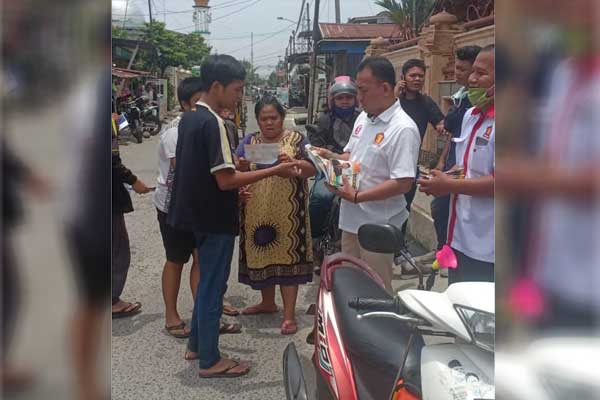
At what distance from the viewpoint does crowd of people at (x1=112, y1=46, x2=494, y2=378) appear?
202 centimetres

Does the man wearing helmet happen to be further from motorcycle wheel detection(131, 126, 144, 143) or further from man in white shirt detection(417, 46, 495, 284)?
motorcycle wheel detection(131, 126, 144, 143)

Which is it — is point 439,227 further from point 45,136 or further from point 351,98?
point 45,136

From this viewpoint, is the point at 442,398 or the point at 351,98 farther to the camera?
the point at 351,98

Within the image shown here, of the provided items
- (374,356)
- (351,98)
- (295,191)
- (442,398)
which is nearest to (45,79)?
(442,398)

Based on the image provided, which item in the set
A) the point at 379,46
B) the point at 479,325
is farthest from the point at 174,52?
the point at 479,325

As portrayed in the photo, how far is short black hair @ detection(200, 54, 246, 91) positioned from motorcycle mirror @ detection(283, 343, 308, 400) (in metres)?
1.19

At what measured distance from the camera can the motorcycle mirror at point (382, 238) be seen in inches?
64.3

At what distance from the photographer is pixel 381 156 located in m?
2.46

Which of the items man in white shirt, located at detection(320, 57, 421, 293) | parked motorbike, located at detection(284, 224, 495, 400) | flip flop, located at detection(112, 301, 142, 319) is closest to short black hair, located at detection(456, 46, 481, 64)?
man in white shirt, located at detection(320, 57, 421, 293)

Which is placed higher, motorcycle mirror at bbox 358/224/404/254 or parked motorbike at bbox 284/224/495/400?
motorcycle mirror at bbox 358/224/404/254

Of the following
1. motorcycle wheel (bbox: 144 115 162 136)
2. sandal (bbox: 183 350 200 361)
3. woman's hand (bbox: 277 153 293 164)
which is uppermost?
motorcycle wheel (bbox: 144 115 162 136)

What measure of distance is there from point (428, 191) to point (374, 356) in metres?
0.69

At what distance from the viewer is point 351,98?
3969 millimetres

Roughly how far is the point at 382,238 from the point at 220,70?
124cm
